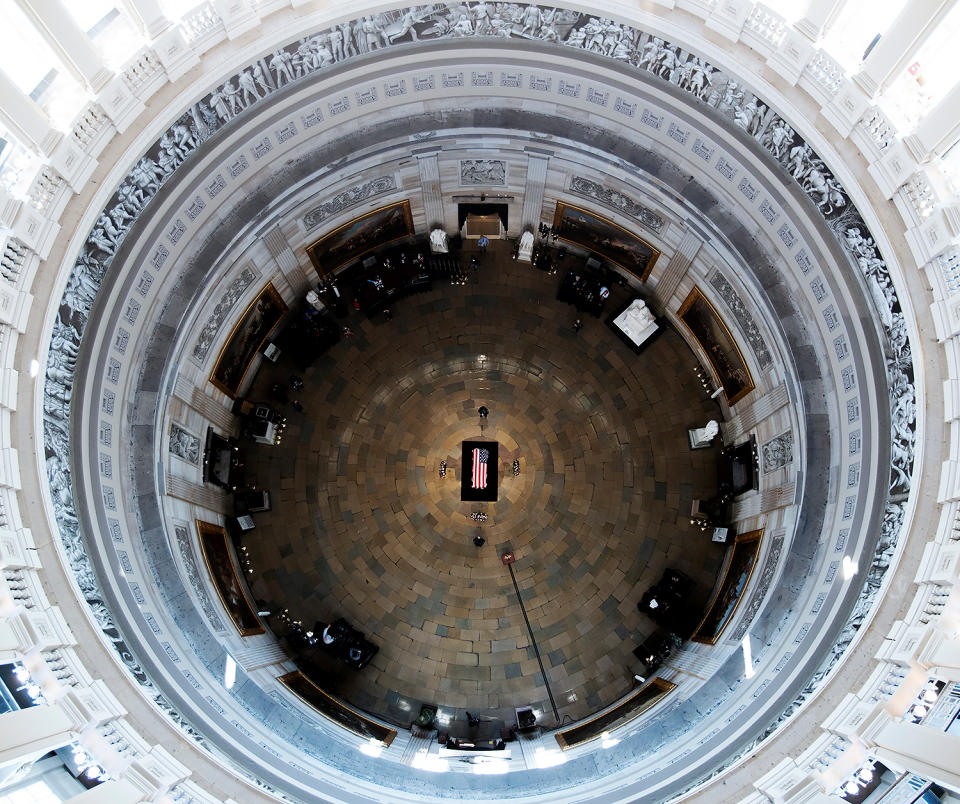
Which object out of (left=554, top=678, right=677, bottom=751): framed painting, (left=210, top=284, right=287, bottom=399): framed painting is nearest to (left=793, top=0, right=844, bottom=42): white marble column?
(left=210, top=284, right=287, bottom=399): framed painting

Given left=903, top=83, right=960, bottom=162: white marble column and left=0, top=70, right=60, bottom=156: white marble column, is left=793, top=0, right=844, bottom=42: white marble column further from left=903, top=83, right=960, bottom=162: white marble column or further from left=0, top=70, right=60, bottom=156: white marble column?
left=0, top=70, right=60, bottom=156: white marble column

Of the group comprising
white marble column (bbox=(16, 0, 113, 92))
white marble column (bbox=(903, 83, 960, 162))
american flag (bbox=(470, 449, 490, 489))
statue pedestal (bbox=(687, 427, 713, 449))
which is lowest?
american flag (bbox=(470, 449, 490, 489))

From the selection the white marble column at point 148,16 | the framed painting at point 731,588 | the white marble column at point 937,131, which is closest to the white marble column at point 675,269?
the white marble column at point 937,131

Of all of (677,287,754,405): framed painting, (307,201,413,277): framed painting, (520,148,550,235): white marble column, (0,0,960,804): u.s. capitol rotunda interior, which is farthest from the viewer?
(307,201,413,277): framed painting

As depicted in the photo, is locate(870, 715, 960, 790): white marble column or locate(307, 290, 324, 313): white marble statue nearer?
locate(870, 715, 960, 790): white marble column

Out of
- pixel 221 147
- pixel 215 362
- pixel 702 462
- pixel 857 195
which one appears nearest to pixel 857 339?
→ pixel 857 195

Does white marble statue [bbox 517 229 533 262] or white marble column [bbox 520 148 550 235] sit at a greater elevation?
white marble column [bbox 520 148 550 235]

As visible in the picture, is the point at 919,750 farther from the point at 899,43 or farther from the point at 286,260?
the point at 286,260

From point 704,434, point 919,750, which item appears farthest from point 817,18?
point 919,750

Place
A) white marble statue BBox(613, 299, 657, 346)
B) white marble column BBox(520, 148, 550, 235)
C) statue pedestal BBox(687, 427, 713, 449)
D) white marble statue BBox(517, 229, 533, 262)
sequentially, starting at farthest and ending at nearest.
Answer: white marble statue BBox(517, 229, 533, 262), white marble statue BBox(613, 299, 657, 346), statue pedestal BBox(687, 427, 713, 449), white marble column BBox(520, 148, 550, 235)
